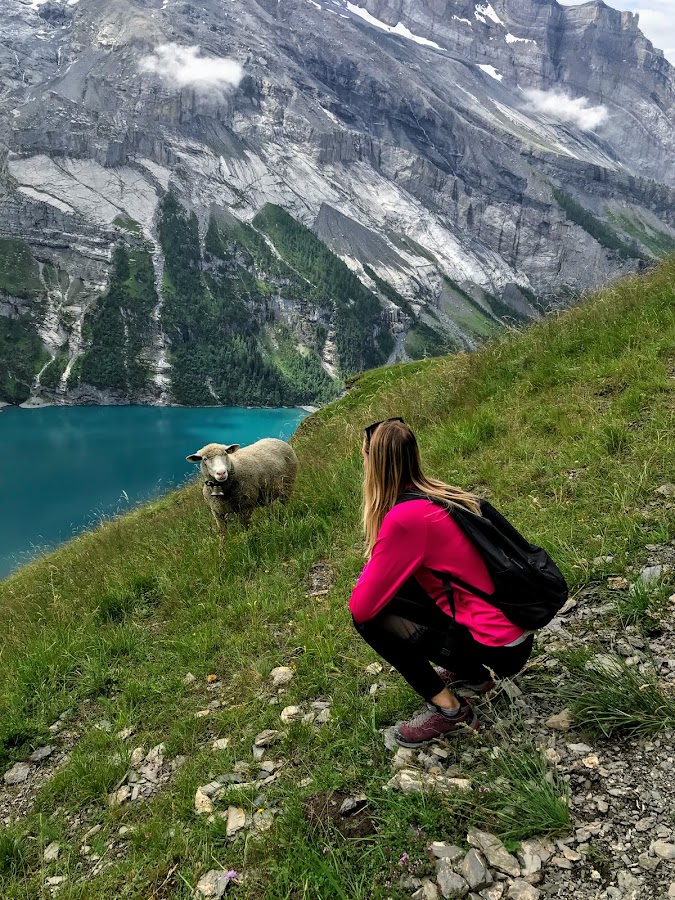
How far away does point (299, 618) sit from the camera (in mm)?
6453

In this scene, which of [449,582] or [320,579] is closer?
[449,582]

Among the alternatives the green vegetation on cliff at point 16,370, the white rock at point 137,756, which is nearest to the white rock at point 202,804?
the white rock at point 137,756

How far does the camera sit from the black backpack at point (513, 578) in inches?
144

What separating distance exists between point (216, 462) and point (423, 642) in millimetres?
6989

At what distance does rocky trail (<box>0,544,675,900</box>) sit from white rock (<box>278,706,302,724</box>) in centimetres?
1

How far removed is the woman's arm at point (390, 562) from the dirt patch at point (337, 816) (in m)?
1.28

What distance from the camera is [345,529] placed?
8328 mm

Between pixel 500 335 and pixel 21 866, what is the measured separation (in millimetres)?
11967

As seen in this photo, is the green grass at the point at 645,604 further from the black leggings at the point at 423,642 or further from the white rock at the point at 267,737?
the white rock at the point at 267,737

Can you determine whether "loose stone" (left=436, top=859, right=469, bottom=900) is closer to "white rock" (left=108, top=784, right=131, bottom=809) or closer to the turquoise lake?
"white rock" (left=108, top=784, right=131, bottom=809)

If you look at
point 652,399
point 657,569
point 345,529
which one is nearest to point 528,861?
point 657,569

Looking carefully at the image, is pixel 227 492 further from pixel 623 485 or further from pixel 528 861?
pixel 528 861

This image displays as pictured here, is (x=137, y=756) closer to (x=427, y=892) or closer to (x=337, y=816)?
(x=337, y=816)

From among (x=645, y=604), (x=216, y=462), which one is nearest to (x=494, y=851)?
(x=645, y=604)
